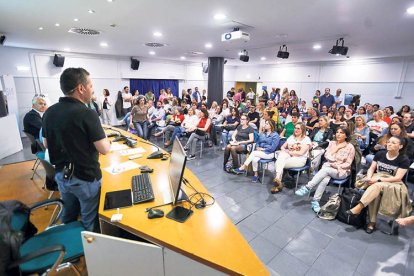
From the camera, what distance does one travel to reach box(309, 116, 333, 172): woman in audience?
3694 mm

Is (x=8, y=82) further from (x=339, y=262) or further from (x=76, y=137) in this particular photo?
(x=339, y=262)

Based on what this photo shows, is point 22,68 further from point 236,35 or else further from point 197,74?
point 197,74

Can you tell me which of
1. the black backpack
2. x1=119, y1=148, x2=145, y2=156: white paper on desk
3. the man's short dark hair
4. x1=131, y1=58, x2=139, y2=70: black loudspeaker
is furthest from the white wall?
the black backpack

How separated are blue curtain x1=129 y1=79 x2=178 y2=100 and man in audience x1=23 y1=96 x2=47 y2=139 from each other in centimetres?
657

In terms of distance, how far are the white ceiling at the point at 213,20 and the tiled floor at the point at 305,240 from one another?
2.77m

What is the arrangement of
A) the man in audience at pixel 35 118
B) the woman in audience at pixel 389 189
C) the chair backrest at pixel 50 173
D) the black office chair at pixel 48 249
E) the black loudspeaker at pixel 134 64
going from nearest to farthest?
the black office chair at pixel 48 249 → the chair backrest at pixel 50 173 → the woman in audience at pixel 389 189 → the man in audience at pixel 35 118 → the black loudspeaker at pixel 134 64

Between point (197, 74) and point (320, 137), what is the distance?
886cm

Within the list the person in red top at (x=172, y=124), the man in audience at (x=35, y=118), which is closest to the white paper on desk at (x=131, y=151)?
the man in audience at (x=35, y=118)

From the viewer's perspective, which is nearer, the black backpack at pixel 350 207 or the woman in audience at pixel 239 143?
the black backpack at pixel 350 207

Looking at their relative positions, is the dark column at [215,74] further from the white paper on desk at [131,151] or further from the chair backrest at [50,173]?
the chair backrest at [50,173]

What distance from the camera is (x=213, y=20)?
3.80 meters

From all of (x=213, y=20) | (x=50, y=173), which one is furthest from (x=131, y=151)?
(x=213, y=20)

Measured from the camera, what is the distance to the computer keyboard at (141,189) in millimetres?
1607

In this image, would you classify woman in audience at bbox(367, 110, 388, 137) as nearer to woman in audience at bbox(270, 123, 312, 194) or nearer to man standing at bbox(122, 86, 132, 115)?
woman in audience at bbox(270, 123, 312, 194)
